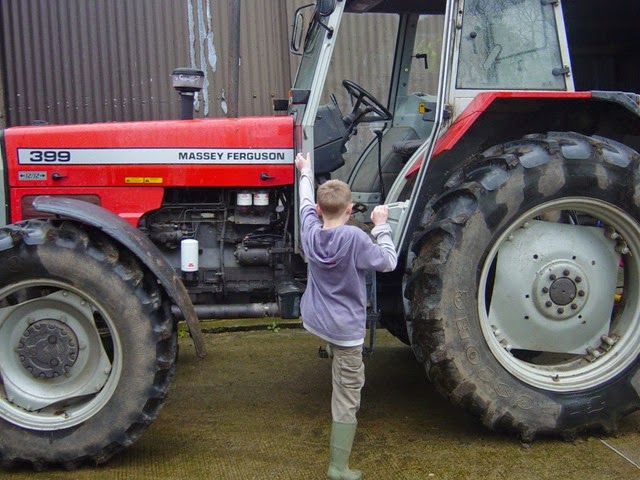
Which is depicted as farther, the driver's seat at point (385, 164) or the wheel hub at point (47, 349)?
the driver's seat at point (385, 164)

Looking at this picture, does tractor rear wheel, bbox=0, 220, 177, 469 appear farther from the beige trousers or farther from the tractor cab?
the tractor cab

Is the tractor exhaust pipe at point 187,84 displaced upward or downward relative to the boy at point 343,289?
upward

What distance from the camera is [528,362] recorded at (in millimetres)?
4227

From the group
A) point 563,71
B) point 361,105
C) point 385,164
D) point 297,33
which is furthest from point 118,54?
point 563,71

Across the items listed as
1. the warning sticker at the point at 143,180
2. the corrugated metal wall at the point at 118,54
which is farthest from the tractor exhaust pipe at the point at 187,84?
the corrugated metal wall at the point at 118,54

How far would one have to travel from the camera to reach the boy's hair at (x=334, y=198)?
129 inches

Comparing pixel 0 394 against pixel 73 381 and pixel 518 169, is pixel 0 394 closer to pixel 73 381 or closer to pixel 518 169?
pixel 73 381

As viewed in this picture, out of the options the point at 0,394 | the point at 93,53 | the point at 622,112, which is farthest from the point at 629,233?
the point at 93,53

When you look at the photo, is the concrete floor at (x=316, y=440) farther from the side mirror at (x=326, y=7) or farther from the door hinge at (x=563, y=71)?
the side mirror at (x=326, y=7)

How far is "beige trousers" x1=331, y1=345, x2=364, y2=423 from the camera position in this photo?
331cm

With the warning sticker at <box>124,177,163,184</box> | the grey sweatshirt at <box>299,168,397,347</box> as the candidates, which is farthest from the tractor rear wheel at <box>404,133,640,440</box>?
the warning sticker at <box>124,177,163,184</box>

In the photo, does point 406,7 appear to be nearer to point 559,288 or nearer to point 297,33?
point 297,33

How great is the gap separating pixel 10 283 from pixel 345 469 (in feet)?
5.90

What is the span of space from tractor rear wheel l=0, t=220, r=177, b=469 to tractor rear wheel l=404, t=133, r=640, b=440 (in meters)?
1.35
